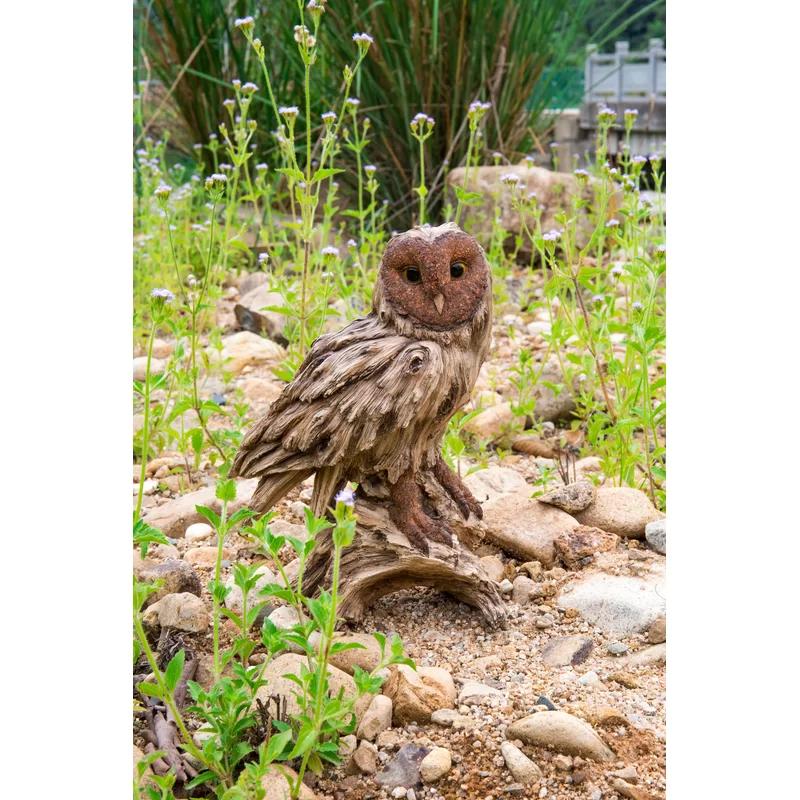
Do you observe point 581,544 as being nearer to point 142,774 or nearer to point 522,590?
point 522,590

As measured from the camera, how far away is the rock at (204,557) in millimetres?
2303

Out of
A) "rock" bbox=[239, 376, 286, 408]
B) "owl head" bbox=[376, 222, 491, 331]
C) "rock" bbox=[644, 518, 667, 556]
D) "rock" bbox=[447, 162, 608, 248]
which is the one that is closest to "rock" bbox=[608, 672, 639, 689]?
"rock" bbox=[644, 518, 667, 556]

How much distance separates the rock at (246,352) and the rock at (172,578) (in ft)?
5.36

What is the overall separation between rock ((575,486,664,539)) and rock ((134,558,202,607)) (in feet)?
3.15

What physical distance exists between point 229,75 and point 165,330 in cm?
225

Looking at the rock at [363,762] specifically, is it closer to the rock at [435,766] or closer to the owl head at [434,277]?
the rock at [435,766]

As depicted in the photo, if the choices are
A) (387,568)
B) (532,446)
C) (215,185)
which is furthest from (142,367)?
(387,568)

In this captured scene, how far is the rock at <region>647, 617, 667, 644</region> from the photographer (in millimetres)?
2002

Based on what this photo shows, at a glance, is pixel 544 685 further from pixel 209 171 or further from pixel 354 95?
pixel 209 171

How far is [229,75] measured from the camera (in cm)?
589

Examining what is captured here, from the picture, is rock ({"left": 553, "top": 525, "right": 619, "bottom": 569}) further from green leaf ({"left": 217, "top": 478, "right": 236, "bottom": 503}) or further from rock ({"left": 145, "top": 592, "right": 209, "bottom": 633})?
green leaf ({"left": 217, "top": 478, "right": 236, "bottom": 503})

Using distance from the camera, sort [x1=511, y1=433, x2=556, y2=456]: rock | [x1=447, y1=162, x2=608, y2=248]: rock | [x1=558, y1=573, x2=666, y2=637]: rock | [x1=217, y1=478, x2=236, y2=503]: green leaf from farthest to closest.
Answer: [x1=447, y1=162, x2=608, y2=248]: rock < [x1=511, y1=433, x2=556, y2=456]: rock < [x1=558, y1=573, x2=666, y2=637]: rock < [x1=217, y1=478, x2=236, y2=503]: green leaf

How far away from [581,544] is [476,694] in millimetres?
626

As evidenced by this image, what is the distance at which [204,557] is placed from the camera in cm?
232
